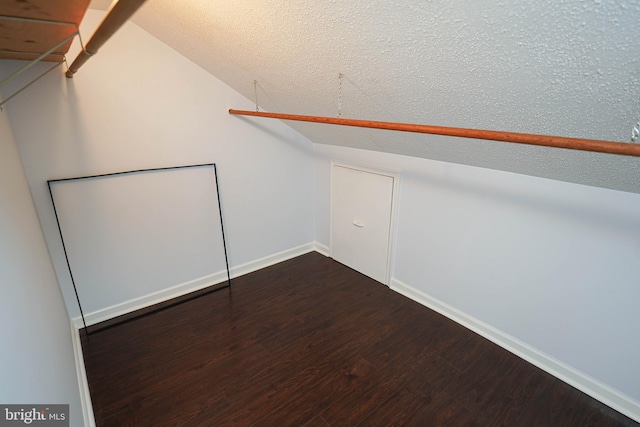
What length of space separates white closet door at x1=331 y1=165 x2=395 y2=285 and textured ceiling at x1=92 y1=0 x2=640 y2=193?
2.50 feet

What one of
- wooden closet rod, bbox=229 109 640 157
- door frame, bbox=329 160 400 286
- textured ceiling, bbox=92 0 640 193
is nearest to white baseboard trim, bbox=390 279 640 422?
door frame, bbox=329 160 400 286

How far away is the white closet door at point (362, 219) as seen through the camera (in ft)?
9.92

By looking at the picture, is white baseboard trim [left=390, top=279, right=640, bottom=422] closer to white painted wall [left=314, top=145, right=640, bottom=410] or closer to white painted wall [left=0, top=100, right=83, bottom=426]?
white painted wall [left=314, top=145, right=640, bottom=410]

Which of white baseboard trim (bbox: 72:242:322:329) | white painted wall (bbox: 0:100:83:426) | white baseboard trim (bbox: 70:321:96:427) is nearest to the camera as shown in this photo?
white painted wall (bbox: 0:100:83:426)

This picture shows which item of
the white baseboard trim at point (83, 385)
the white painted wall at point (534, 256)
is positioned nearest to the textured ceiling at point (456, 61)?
the white painted wall at point (534, 256)

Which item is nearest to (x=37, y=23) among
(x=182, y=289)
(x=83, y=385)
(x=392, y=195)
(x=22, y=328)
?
(x=22, y=328)

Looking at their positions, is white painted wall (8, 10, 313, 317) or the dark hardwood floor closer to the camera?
the dark hardwood floor

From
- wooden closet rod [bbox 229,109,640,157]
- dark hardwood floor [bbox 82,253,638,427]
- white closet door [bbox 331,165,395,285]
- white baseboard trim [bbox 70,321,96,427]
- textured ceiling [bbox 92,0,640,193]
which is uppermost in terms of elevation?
textured ceiling [bbox 92,0,640,193]

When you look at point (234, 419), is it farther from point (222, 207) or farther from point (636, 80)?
point (636, 80)

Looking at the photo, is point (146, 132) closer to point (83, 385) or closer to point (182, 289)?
point (182, 289)

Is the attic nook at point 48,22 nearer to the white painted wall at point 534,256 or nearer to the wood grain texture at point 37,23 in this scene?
the wood grain texture at point 37,23

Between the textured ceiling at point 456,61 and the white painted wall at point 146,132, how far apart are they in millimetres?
290

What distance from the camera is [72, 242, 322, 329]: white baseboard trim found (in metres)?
2.61

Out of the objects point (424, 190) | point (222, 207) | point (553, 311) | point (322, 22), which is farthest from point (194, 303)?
point (553, 311)
